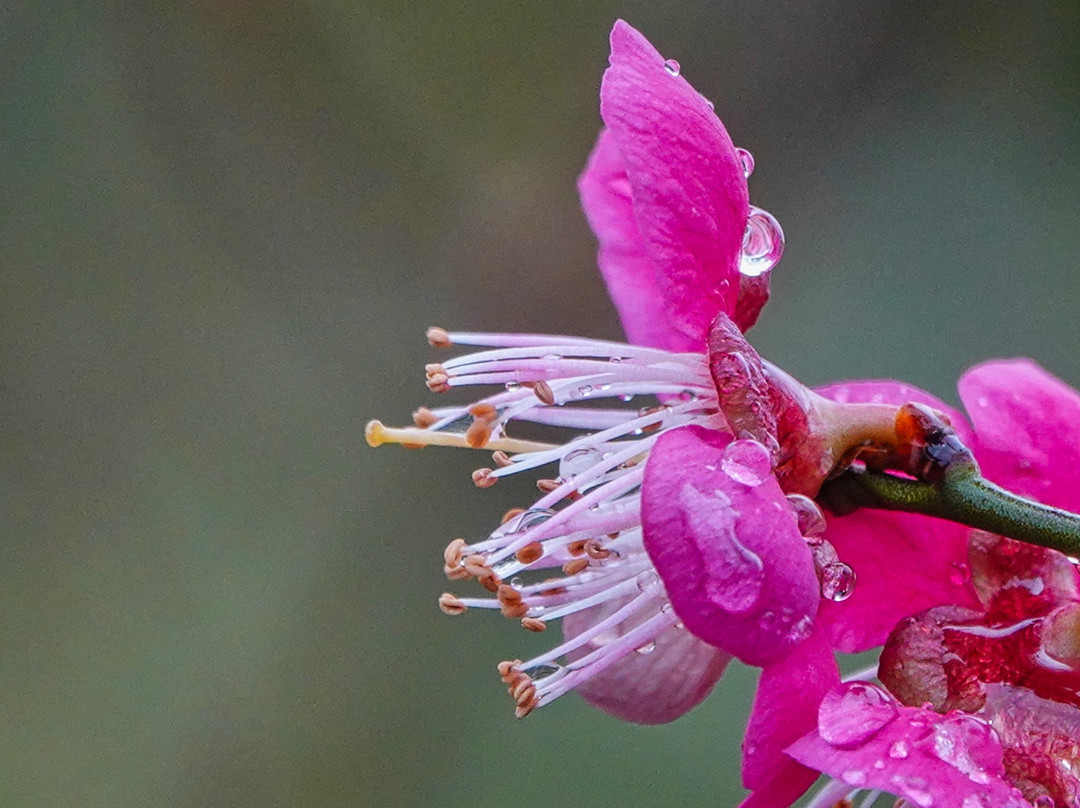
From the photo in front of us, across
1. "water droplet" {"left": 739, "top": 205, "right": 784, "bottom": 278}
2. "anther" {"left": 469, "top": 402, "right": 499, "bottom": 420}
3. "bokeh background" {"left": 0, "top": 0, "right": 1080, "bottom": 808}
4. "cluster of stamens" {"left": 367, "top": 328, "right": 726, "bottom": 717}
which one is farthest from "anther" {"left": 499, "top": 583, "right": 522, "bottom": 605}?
"bokeh background" {"left": 0, "top": 0, "right": 1080, "bottom": 808}

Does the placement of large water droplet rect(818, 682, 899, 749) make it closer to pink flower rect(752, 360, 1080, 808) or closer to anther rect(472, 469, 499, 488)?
Answer: pink flower rect(752, 360, 1080, 808)

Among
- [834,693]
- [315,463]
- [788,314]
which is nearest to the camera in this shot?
[834,693]

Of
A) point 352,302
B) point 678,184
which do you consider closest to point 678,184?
point 678,184

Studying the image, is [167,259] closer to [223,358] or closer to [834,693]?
[223,358]

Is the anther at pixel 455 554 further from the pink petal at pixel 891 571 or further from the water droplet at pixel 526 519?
the pink petal at pixel 891 571

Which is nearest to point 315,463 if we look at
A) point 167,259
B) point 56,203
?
point 167,259

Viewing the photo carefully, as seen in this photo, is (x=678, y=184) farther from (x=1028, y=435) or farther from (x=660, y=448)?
(x=1028, y=435)
